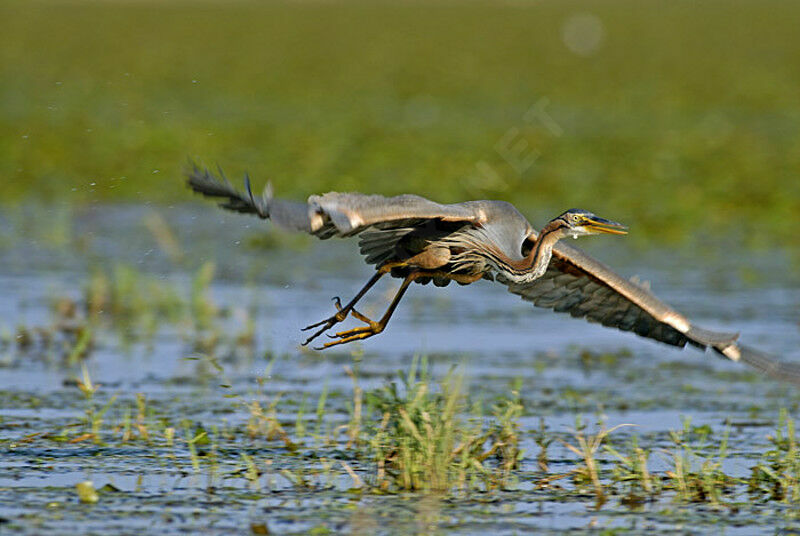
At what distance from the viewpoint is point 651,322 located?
756cm

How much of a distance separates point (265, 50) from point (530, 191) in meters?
24.3

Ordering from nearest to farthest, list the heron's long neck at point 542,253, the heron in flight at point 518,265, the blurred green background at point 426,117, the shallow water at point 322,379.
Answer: the shallow water at point 322,379 → the heron in flight at point 518,265 → the heron's long neck at point 542,253 → the blurred green background at point 426,117

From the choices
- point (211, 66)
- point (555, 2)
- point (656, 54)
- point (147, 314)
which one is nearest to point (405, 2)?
point (555, 2)

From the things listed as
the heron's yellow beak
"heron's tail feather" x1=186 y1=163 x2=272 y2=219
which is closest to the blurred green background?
"heron's tail feather" x1=186 y1=163 x2=272 y2=219

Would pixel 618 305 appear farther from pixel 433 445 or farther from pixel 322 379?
pixel 322 379

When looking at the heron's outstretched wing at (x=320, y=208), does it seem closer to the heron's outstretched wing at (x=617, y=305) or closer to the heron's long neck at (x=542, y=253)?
the heron's long neck at (x=542, y=253)

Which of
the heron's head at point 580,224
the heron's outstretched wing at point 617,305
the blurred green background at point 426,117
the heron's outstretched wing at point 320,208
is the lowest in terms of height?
the heron's outstretched wing at point 617,305

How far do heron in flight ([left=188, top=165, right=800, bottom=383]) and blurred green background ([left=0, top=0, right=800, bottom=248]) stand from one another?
3.50ft

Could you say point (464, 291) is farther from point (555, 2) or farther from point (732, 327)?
point (555, 2)

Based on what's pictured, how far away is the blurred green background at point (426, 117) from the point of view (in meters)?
17.0

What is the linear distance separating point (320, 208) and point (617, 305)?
2.14 meters

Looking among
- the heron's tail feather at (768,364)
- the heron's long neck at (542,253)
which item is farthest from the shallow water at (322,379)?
the heron's long neck at (542,253)

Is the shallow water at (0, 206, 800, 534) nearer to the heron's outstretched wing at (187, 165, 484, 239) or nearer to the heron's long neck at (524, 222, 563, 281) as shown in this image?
the heron's long neck at (524, 222, 563, 281)

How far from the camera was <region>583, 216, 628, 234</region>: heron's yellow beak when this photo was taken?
24.1 ft
